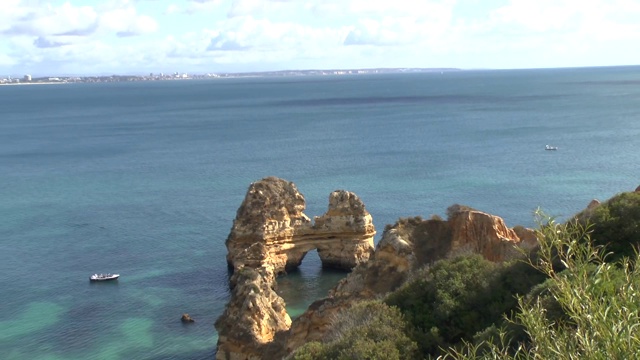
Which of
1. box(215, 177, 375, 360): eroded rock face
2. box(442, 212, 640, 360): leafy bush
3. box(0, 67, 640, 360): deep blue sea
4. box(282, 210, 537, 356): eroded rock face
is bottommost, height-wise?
box(0, 67, 640, 360): deep blue sea

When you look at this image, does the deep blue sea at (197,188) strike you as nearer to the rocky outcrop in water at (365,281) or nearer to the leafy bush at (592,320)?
the rocky outcrop in water at (365,281)

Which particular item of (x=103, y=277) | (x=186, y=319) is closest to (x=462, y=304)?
(x=186, y=319)

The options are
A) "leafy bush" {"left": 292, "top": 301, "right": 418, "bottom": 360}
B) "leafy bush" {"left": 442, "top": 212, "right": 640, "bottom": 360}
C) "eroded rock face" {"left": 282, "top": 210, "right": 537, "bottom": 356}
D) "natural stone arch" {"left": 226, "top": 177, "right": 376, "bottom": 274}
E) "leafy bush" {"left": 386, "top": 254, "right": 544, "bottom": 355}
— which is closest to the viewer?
"leafy bush" {"left": 442, "top": 212, "right": 640, "bottom": 360}

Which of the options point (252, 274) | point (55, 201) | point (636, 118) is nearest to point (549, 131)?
point (636, 118)

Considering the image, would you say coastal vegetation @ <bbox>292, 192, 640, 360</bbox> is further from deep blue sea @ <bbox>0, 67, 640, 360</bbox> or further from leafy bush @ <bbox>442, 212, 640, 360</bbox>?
deep blue sea @ <bbox>0, 67, 640, 360</bbox>

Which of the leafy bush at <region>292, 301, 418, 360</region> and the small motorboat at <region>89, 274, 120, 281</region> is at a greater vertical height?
the leafy bush at <region>292, 301, 418, 360</region>

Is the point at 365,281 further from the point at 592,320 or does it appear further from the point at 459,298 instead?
the point at 592,320

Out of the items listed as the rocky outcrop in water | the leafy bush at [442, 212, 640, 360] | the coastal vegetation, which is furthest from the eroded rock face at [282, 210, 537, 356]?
the leafy bush at [442, 212, 640, 360]

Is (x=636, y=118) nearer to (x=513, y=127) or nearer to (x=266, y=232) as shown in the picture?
(x=513, y=127)
